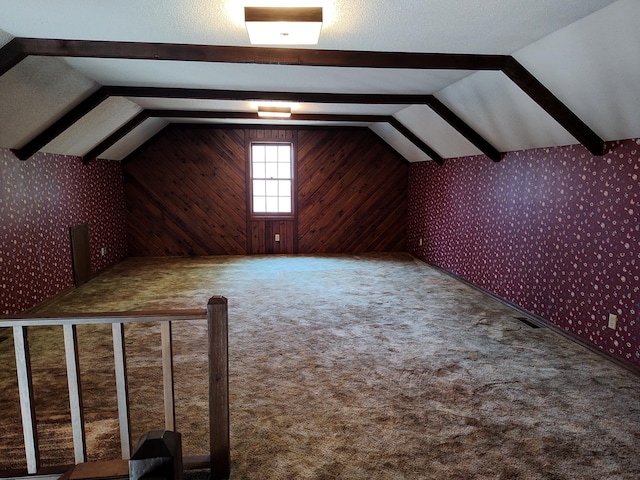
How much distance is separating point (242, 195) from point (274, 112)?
2504 millimetres

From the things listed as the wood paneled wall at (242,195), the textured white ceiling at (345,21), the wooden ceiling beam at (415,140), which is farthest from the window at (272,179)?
the textured white ceiling at (345,21)

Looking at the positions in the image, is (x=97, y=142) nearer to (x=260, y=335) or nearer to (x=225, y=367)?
(x=260, y=335)

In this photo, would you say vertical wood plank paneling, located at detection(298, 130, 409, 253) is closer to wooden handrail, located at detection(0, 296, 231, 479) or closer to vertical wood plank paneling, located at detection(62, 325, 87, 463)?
wooden handrail, located at detection(0, 296, 231, 479)

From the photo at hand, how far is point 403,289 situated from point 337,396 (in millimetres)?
2976

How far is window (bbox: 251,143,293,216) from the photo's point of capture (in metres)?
8.22

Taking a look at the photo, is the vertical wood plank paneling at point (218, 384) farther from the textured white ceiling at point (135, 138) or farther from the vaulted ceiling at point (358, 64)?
the textured white ceiling at point (135, 138)

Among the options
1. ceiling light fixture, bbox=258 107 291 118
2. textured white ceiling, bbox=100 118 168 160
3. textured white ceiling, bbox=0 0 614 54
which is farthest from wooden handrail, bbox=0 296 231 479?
textured white ceiling, bbox=100 118 168 160

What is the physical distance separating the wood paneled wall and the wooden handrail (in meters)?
6.27

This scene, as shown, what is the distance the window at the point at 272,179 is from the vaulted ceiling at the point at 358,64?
8.80ft

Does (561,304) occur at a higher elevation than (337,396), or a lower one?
higher

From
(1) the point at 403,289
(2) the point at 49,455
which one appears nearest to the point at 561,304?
(1) the point at 403,289

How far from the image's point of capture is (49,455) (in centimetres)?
237

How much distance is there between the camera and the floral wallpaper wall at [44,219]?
4453 mm

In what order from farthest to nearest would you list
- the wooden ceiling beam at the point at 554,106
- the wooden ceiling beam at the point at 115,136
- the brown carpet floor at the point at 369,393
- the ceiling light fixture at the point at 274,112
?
the wooden ceiling beam at the point at 115,136 → the ceiling light fixture at the point at 274,112 → the wooden ceiling beam at the point at 554,106 → the brown carpet floor at the point at 369,393
